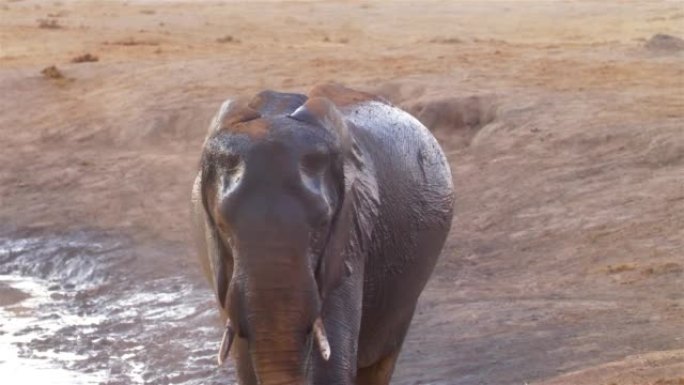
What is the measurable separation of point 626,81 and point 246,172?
13.4 metres

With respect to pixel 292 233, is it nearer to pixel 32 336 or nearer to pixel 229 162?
pixel 229 162

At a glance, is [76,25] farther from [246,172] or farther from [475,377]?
[246,172]

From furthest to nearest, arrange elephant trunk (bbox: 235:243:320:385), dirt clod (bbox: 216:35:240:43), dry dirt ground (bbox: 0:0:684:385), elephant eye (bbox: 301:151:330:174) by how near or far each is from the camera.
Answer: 1. dirt clod (bbox: 216:35:240:43)
2. dry dirt ground (bbox: 0:0:684:385)
3. elephant eye (bbox: 301:151:330:174)
4. elephant trunk (bbox: 235:243:320:385)

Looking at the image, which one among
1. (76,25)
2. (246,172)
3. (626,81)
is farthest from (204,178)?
(76,25)

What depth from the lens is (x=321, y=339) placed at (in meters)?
4.55

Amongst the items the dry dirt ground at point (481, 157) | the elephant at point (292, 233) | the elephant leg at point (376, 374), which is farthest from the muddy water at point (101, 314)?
the elephant at point (292, 233)

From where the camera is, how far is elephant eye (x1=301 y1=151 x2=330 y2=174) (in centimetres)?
475

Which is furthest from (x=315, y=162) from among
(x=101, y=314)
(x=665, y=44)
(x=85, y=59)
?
(x=85, y=59)

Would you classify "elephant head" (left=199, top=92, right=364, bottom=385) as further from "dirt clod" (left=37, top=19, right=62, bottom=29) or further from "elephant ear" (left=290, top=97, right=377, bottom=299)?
"dirt clod" (left=37, top=19, right=62, bottom=29)

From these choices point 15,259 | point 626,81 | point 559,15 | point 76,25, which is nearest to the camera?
point 15,259

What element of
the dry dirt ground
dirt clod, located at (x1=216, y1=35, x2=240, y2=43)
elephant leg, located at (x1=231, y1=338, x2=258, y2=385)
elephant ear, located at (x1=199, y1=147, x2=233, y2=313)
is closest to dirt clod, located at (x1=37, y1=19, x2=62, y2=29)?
the dry dirt ground

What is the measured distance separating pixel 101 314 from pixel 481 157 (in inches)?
181

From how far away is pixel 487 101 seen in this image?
52.1ft

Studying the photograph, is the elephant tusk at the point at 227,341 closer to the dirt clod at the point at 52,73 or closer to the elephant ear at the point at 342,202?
the elephant ear at the point at 342,202
